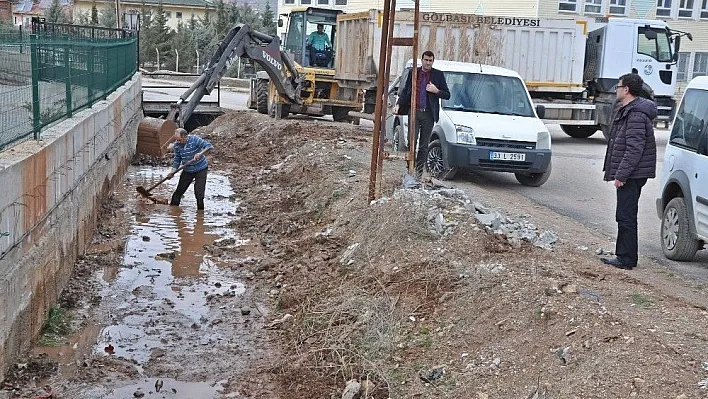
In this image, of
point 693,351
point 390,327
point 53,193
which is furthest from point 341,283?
point 693,351

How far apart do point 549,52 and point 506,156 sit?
9224 mm

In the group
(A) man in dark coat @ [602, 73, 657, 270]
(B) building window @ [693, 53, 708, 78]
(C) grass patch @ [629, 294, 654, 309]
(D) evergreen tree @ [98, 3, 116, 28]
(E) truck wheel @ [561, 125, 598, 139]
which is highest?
(D) evergreen tree @ [98, 3, 116, 28]

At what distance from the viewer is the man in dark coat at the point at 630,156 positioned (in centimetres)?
747

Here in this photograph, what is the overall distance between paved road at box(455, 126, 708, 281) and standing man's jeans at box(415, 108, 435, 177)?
921 mm

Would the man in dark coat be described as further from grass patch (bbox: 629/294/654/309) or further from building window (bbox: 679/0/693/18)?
building window (bbox: 679/0/693/18)

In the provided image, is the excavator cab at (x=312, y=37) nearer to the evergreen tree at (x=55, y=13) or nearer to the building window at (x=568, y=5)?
the building window at (x=568, y=5)

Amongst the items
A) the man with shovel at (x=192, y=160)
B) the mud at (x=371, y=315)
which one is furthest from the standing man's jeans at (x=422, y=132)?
the man with shovel at (x=192, y=160)

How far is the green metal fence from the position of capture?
693 cm

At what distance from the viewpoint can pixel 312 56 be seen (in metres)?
22.9

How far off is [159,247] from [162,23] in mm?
42797

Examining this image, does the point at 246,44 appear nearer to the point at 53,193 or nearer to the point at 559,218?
the point at 559,218

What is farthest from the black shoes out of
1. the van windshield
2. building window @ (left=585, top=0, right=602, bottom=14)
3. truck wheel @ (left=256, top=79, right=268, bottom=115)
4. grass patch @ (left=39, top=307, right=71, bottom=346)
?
building window @ (left=585, top=0, right=602, bottom=14)

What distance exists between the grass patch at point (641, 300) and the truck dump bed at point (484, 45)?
45.0 ft

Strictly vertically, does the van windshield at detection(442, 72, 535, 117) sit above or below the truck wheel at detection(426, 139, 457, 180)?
above
